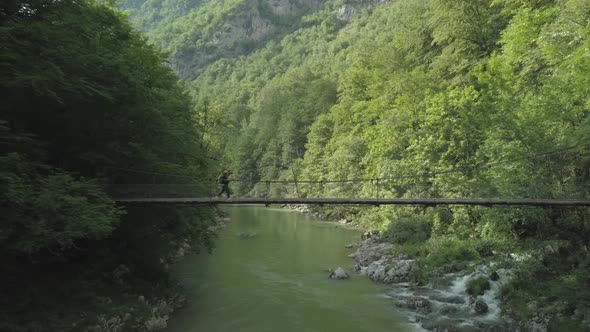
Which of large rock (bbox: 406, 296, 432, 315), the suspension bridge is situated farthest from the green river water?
the suspension bridge

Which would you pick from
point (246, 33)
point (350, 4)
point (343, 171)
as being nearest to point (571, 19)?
point (343, 171)

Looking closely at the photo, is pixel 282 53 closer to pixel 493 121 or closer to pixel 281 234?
pixel 281 234

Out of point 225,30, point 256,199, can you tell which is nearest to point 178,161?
point 256,199

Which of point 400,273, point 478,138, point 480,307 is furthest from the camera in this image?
point 478,138

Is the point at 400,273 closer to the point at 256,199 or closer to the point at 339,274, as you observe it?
the point at 339,274

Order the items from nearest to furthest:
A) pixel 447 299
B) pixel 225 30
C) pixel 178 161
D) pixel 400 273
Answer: pixel 447 299 → pixel 178 161 → pixel 400 273 → pixel 225 30

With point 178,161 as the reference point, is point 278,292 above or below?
below

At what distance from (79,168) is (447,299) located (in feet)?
33.6

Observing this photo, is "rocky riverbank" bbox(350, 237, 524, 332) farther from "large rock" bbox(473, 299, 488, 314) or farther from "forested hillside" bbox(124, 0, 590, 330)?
"forested hillside" bbox(124, 0, 590, 330)

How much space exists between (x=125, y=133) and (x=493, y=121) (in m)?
10.8

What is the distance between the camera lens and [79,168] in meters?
10.3

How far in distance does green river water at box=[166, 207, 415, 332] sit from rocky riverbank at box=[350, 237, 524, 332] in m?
0.53

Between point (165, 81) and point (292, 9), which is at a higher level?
point (292, 9)

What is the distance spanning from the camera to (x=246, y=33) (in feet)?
427
